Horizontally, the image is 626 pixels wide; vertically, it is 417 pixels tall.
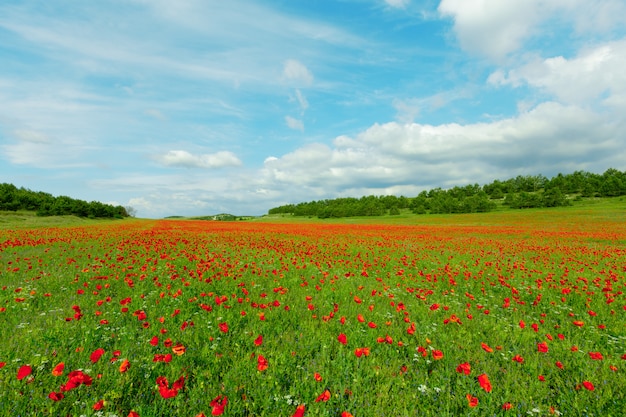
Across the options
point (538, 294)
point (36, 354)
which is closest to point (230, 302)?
point (36, 354)

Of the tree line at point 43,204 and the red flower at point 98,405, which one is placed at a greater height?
the tree line at point 43,204

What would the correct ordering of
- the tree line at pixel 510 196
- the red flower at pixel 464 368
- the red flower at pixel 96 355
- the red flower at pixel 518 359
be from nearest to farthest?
the red flower at pixel 96 355 → the red flower at pixel 464 368 → the red flower at pixel 518 359 → the tree line at pixel 510 196

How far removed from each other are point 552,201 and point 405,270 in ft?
343

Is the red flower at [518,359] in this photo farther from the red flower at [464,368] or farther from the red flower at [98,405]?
the red flower at [98,405]

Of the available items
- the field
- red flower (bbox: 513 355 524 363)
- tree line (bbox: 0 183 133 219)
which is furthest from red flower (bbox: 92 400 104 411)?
tree line (bbox: 0 183 133 219)

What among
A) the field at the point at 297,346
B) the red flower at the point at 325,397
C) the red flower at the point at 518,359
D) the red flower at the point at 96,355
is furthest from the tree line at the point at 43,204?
the red flower at the point at 518,359

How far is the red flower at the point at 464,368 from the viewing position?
12.8 ft

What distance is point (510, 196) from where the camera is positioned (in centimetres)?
10006

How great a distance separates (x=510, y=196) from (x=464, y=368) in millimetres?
116244

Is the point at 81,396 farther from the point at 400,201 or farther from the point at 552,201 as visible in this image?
the point at 400,201

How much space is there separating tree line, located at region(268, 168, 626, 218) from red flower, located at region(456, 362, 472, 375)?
10590 cm

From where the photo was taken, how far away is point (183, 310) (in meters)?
6.18

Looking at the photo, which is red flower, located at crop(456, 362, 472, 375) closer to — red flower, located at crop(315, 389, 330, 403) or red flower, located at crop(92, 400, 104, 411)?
red flower, located at crop(315, 389, 330, 403)

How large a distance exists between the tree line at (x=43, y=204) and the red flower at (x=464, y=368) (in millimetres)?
92393
